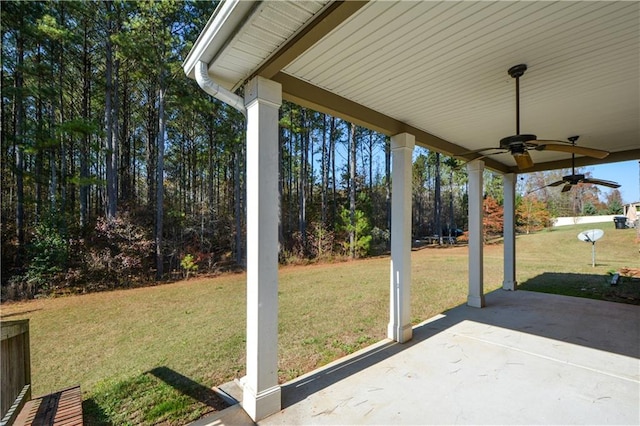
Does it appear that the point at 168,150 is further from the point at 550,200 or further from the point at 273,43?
the point at 550,200

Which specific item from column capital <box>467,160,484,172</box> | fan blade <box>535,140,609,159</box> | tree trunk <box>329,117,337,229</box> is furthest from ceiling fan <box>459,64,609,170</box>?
tree trunk <box>329,117,337,229</box>

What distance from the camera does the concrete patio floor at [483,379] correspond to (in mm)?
2025

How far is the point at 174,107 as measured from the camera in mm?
10906

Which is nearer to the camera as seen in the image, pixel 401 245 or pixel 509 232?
pixel 401 245

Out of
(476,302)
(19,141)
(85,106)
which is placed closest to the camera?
(476,302)

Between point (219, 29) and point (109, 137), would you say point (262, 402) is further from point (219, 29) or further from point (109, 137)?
point (109, 137)

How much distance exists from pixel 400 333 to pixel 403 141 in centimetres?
216

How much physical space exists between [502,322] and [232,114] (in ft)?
33.4

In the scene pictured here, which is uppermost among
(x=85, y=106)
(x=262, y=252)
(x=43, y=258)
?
(x=85, y=106)

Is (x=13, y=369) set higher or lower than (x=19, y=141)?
lower

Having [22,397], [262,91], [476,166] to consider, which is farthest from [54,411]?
[476,166]

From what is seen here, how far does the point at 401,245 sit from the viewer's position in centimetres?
321

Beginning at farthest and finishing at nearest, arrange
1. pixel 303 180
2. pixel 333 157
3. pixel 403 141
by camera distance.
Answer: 1. pixel 333 157
2. pixel 303 180
3. pixel 403 141

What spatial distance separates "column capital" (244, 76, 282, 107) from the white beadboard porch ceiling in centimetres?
7
